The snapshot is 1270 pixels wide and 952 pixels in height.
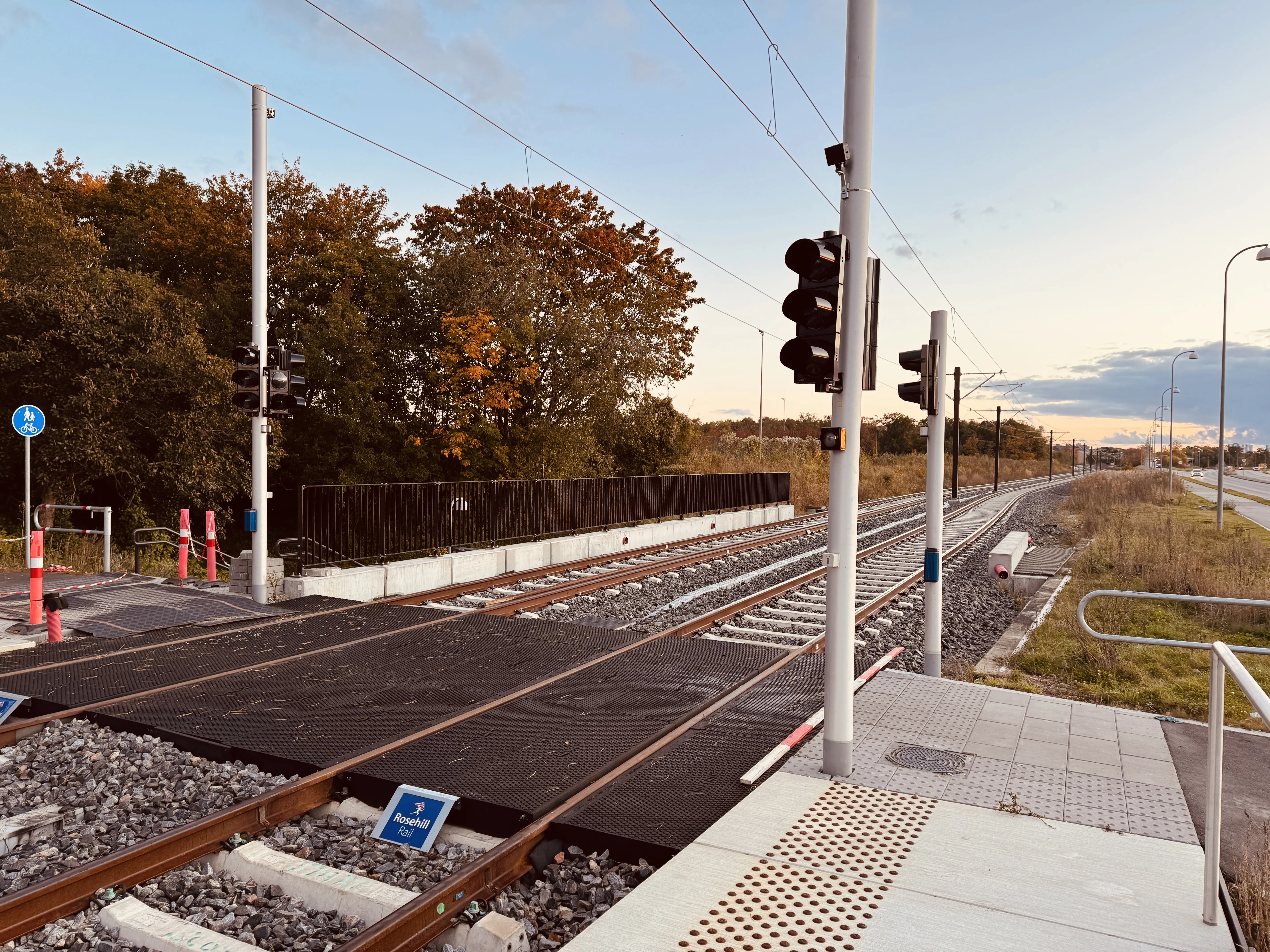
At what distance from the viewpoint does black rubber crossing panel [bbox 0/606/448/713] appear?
703 centimetres

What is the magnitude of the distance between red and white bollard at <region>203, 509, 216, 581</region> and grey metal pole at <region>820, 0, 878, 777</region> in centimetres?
1122

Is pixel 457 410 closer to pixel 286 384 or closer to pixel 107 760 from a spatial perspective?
pixel 286 384

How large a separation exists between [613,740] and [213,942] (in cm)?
299

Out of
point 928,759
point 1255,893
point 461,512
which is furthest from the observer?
point 461,512

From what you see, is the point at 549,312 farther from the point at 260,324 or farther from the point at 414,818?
the point at 414,818

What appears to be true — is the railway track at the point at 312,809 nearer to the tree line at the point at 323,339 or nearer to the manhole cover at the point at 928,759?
the manhole cover at the point at 928,759

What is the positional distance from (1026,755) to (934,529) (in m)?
2.86

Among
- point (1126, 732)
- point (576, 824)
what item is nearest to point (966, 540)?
point (1126, 732)

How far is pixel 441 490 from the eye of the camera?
14.8m

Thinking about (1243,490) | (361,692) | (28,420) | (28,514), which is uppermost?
(28,420)

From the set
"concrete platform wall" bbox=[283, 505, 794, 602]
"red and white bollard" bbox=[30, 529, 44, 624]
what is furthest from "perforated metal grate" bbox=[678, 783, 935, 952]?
"red and white bollard" bbox=[30, 529, 44, 624]

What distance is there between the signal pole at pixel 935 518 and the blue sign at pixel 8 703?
786 centimetres

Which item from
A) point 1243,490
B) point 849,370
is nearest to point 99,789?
point 849,370

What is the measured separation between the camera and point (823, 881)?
13.2ft
